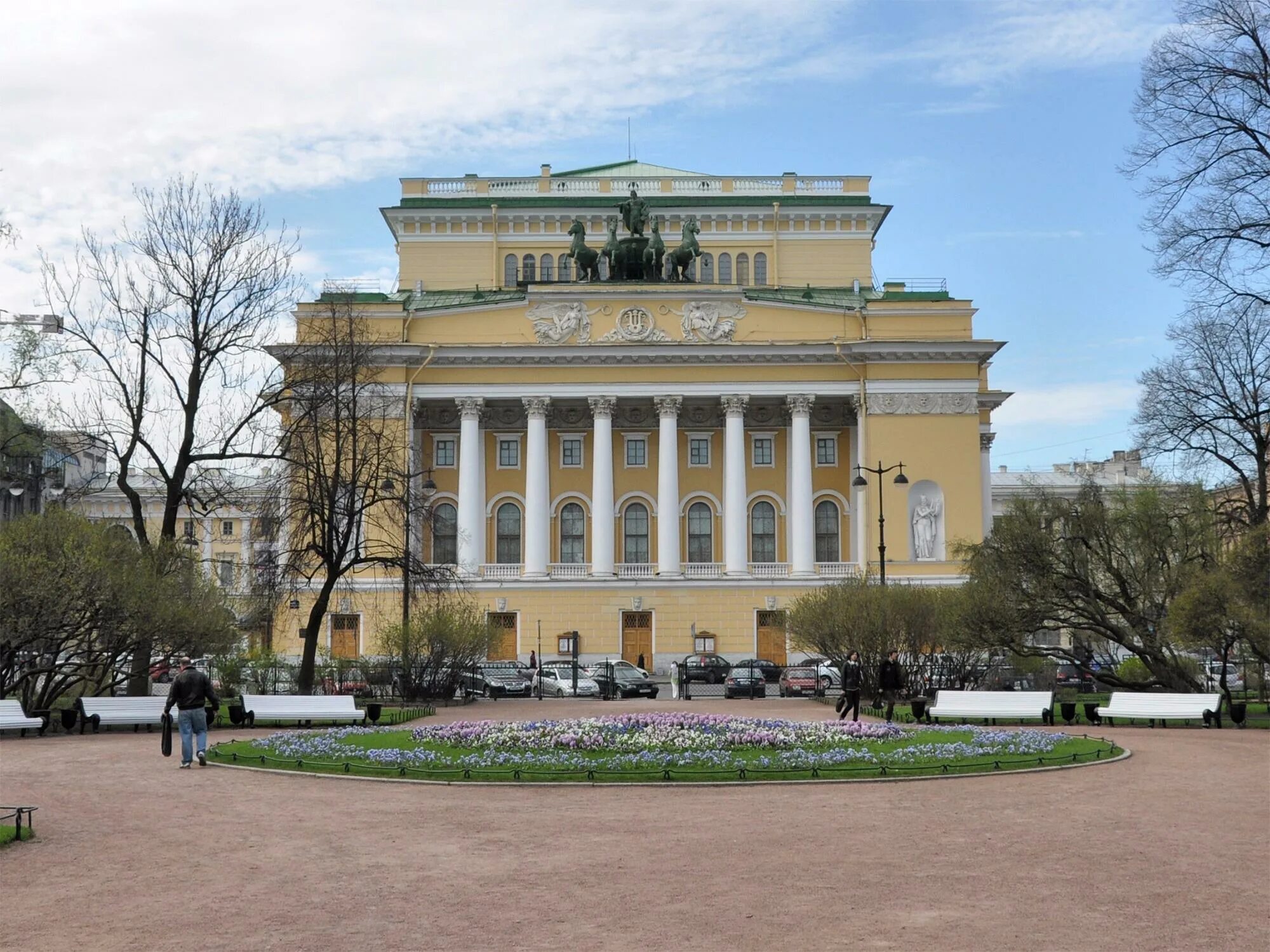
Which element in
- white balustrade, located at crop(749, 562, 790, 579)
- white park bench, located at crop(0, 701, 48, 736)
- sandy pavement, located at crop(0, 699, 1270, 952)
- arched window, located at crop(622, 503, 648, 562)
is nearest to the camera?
sandy pavement, located at crop(0, 699, 1270, 952)

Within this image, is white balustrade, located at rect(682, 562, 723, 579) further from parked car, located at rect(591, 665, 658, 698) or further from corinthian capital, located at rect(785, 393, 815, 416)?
parked car, located at rect(591, 665, 658, 698)

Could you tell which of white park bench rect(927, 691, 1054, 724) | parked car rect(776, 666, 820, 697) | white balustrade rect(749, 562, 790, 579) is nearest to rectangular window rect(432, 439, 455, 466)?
white balustrade rect(749, 562, 790, 579)

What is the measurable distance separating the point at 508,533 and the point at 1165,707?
129 ft

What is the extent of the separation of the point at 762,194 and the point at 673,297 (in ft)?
36.8

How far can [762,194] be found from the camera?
229 ft

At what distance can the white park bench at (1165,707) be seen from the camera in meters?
29.2

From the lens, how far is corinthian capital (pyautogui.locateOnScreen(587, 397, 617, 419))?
62094 mm

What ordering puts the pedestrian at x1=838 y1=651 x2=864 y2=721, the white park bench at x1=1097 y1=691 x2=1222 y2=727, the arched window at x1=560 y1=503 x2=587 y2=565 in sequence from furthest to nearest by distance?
the arched window at x1=560 y1=503 x2=587 y2=565, the white park bench at x1=1097 y1=691 x2=1222 y2=727, the pedestrian at x1=838 y1=651 x2=864 y2=721

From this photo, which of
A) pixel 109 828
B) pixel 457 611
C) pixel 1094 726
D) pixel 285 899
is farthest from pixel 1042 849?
pixel 457 611

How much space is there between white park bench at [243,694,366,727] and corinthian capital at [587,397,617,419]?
3353 centimetres

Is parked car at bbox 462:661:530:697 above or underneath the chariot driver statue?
underneath

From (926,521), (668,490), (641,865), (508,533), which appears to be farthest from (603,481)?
(641,865)

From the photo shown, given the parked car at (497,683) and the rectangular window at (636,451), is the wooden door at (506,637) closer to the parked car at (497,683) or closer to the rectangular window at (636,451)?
the rectangular window at (636,451)

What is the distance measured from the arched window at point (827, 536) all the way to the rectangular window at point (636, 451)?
28.2 feet
